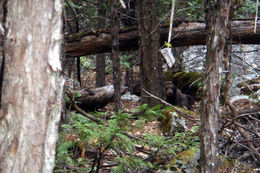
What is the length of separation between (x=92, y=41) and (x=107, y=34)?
0.48 meters

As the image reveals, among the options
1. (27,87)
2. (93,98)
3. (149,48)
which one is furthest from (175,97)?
(27,87)

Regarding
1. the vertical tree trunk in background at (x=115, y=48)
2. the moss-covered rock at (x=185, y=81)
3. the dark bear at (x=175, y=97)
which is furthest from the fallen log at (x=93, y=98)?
the moss-covered rock at (x=185, y=81)

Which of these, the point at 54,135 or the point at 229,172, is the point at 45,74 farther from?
the point at 229,172

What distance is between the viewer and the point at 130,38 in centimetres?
764

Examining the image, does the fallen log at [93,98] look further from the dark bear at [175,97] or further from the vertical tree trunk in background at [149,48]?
the dark bear at [175,97]

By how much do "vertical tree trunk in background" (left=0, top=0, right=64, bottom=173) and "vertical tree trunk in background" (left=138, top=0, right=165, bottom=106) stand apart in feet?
17.5

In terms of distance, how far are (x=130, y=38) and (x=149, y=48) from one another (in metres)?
0.91

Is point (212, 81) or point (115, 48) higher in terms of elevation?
point (115, 48)

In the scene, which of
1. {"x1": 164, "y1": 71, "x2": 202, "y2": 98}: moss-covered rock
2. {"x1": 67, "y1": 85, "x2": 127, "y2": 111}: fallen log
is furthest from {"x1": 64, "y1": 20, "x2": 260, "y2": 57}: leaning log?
{"x1": 164, "y1": 71, "x2": 202, "y2": 98}: moss-covered rock

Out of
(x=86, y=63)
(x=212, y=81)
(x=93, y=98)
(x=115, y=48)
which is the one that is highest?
(x=115, y=48)

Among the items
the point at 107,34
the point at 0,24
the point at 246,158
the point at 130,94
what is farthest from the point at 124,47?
the point at 0,24

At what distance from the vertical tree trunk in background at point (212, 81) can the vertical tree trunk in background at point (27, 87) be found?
163cm

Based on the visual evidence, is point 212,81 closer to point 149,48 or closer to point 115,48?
point 115,48

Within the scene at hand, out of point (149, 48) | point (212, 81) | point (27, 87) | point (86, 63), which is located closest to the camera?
point (27, 87)
